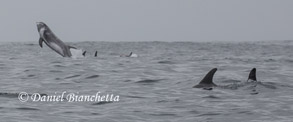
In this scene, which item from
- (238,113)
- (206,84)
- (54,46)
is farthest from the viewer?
(54,46)

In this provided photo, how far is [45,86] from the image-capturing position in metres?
15.2

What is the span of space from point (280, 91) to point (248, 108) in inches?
142

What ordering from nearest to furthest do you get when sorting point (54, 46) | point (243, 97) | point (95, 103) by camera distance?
point (95, 103) → point (243, 97) → point (54, 46)

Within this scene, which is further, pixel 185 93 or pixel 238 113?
pixel 185 93

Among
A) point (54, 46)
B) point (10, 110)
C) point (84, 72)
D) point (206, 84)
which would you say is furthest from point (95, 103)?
point (54, 46)

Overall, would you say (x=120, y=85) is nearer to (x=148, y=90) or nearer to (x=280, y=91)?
(x=148, y=90)

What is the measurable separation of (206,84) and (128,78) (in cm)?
369

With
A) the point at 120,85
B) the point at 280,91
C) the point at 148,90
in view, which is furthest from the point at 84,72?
the point at 280,91
